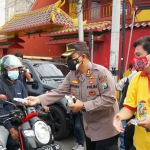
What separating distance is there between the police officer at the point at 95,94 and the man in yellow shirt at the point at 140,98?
422 mm

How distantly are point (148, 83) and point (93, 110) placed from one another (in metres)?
A: 0.72

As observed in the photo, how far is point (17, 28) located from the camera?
14.4 meters

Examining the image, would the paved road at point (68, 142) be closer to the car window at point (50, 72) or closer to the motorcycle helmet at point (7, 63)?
the car window at point (50, 72)

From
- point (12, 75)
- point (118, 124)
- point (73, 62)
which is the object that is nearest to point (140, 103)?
point (118, 124)

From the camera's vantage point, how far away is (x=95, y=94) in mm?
2805

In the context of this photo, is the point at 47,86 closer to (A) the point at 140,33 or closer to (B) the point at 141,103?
(B) the point at 141,103

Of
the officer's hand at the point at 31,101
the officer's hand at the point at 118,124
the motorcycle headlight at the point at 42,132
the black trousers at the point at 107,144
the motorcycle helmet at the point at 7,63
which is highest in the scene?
the motorcycle helmet at the point at 7,63

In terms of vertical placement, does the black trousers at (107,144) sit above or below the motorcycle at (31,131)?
below

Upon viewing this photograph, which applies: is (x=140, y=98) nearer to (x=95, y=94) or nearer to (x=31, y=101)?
(x=95, y=94)

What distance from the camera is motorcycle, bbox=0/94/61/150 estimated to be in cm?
237

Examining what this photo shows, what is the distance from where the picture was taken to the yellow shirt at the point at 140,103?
2178 millimetres

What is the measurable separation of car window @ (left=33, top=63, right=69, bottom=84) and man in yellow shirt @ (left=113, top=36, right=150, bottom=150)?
3.93 metres

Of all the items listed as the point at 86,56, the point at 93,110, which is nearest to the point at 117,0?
the point at 86,56

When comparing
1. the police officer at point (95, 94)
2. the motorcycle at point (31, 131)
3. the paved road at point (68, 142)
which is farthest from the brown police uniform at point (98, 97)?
the paved road at point (68, 142)
